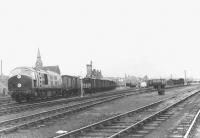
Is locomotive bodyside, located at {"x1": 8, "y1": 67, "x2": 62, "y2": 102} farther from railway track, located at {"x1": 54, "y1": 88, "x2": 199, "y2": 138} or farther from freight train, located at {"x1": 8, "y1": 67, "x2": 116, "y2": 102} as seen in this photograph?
railway track, located at {"x1": 54, "y1": 88, "x2": 199, "y2": 138}

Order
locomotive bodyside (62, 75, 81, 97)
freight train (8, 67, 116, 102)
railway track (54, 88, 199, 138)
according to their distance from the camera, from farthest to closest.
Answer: locomotive bodyside (62, 75, 81, 97)
freight train (8, 67, 116, 102)
railway track (54, 88, 199, 138)

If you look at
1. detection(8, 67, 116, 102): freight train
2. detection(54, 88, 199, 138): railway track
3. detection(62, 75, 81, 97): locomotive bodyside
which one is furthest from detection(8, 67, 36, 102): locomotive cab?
detection(54, 88, 199, 138): railway track

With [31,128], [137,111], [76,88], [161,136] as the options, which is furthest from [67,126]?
[76,88]

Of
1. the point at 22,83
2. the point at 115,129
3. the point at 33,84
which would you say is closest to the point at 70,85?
the point at 33,84

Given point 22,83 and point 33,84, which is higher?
point 22,83

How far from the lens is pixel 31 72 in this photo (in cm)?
2669

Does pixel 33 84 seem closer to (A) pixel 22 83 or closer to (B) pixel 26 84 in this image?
(B) pixel 26 84

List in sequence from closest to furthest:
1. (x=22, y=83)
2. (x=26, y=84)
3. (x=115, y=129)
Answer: (x=115, y=129)
(x=26, y=84)
(x=22, y=83)

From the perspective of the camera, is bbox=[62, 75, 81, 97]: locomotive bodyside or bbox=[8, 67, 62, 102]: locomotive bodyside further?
bbox=[62, 75, 81, 97]: locomotive bodyside

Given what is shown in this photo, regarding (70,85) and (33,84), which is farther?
Answer: (70,85)

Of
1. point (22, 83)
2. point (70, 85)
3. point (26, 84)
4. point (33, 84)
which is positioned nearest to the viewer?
point (26, 84)

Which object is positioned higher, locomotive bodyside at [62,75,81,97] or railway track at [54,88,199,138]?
locomotive bodyside at [62,75,81,97]

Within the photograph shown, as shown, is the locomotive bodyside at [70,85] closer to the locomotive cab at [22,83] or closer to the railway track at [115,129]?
the locomotive cab at [22,83]

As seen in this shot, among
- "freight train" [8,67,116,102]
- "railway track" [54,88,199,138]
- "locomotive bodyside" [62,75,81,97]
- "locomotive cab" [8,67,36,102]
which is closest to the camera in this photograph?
"railway track" [54,88,199,138]
